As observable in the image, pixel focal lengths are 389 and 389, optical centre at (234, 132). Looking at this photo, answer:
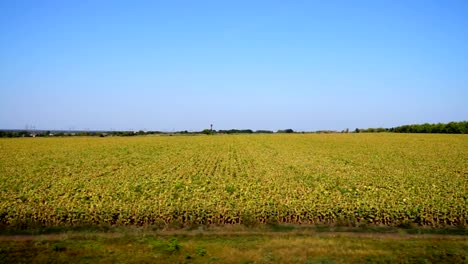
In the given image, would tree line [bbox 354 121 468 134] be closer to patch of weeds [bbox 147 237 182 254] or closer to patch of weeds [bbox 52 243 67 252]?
patch of weeds [bbox 147 237 182 254]

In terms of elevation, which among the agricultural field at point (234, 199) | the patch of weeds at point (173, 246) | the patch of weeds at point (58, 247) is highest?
the agricultural field at point (234, 199)

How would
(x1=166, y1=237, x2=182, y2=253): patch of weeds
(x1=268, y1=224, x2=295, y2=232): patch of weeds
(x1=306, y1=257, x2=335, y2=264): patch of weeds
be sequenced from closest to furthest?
1. (x1=306, y1=257, x2=335, y2=264): patch of weeds
2. (x1=166, y1=237, x2=182, y2=253): patch of weeds
3. (x1=268, y1=224, x2=295, y2=232): patch of weeds

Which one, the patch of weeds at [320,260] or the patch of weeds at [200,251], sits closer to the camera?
the patch of weeds at [320,260]

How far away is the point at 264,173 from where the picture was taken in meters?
22.0

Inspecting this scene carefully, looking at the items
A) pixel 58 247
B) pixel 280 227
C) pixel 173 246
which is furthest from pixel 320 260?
pixel 58 247

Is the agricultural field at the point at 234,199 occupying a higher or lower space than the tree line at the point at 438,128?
lower

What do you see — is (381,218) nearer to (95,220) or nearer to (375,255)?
(375,255)

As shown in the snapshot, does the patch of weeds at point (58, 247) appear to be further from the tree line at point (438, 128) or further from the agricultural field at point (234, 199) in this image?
the tree line at point (438, 128)

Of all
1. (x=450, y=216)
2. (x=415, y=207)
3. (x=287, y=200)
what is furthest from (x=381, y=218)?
(x=287, y=200)

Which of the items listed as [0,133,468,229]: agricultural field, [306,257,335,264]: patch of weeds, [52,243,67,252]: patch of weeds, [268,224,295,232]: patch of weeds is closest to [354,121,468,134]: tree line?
[0,133,468,229]: agricultural field

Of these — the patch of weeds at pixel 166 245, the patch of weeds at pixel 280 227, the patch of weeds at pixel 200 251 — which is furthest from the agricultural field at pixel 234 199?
the patch of weeds at pixel 200 251

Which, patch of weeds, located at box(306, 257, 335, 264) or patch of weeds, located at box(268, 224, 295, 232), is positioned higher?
patch of weeds, located at box(268, 224, 295, 232)

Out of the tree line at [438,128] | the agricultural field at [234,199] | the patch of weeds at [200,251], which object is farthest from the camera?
the tree line at [438,128]

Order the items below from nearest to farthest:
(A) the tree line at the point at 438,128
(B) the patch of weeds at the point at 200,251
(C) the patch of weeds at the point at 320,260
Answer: (C) the patch of weeds at the point at 320,260, (B) the patch of weeds at the point at 200,251, (A) the tree line at the point at 438,128
